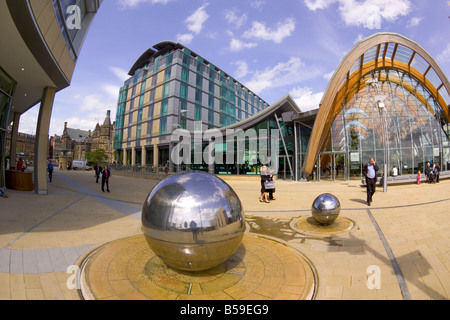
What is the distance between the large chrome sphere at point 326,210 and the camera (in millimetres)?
6246

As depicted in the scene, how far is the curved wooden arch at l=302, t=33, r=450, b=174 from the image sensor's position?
22.2m

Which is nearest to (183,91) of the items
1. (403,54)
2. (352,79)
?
(352,79)

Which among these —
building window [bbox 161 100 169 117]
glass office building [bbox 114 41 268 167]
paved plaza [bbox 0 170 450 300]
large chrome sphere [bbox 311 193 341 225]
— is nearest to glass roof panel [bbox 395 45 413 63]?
paved plaza [bbox 0 170 450 300]

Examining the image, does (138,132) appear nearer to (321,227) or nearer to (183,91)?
(183,91)

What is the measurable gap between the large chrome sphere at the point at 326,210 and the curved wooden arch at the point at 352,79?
1831 centimetres

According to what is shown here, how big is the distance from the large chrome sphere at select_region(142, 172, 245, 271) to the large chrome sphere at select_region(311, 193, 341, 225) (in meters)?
3.67

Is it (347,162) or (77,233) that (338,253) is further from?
(347,162)

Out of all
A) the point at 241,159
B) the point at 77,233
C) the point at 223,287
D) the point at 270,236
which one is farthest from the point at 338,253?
the point at 241,159

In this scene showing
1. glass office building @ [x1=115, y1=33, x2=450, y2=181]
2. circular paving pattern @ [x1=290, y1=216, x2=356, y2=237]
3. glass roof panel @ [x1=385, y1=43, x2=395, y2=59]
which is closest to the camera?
circular paving pattern @ [x1=290, y1=216, x2=356, y2=237]

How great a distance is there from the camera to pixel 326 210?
245 inches

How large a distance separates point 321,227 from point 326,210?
1.86 feet

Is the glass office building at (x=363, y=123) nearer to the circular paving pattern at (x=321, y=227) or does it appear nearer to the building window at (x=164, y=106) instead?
the circular paving pattern at (x=321, y=227)

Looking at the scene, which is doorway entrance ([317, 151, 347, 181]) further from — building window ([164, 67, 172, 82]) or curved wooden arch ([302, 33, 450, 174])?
building window ([164, 67, 172, 82])

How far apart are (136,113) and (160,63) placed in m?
13.1
